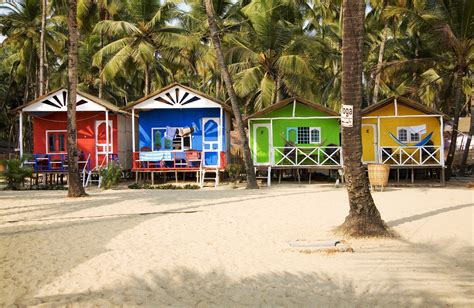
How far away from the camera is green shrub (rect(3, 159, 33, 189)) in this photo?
18.9 meters

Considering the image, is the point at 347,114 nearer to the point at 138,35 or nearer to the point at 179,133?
the point at 179,133

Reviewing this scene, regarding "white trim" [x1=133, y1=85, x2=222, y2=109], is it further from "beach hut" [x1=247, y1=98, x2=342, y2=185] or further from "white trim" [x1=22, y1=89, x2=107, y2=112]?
"white trim" [x1=22, y1=89, x2=107, y2=112]

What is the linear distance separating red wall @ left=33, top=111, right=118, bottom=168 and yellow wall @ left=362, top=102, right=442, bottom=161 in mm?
12356

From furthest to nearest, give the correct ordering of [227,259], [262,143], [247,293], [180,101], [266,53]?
[266,53] → [262,143] → [180,101] → [227,259] → [247,293]

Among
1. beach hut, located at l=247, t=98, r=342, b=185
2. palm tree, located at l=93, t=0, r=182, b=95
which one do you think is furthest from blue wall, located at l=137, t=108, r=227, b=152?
palm tree, located at l=93, t=0, r=182, b=95

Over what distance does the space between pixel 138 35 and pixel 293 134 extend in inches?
379

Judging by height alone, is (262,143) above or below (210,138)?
below

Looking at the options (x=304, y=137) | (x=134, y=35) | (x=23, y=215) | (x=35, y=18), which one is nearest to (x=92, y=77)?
(x=35, y=18)

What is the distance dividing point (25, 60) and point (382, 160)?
22.9m

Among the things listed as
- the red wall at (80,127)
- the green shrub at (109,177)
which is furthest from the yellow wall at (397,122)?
the red wall at (80,127)

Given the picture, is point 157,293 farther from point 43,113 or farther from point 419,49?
point 419,49

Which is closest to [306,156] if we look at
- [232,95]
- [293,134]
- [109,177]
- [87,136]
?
[293,134]

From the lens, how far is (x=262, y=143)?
73.9ft

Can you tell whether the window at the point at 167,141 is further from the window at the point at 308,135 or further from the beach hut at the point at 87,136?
the window at the point at 308,135
